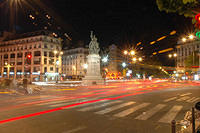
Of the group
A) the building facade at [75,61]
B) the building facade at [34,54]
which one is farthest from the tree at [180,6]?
the building facade at [75,61]

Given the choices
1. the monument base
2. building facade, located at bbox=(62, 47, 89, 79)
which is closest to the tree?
the monument base

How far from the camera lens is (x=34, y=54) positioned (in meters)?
68.4

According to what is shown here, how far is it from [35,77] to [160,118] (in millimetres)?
67833

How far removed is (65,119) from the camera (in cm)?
761

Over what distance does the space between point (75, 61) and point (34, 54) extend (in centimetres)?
2816

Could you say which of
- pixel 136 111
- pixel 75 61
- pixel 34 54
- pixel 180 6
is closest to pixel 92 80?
pixel 136 111

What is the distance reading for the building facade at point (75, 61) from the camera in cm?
9094

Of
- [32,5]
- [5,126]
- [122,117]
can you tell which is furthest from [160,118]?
[32,5]

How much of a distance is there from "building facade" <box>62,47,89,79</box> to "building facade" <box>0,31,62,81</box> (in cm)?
1856

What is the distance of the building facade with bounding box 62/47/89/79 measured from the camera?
298 feet

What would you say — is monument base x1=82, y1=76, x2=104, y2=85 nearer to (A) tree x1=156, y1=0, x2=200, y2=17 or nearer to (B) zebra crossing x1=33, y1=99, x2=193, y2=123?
(B) zebra crossing x1=33, y1=99, x2=193, y2=123

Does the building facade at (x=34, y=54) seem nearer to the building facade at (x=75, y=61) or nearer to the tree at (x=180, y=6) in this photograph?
the building facade at (x=75, y=61)

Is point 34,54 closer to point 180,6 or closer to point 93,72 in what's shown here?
point 93,72

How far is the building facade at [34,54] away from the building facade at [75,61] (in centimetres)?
1856
